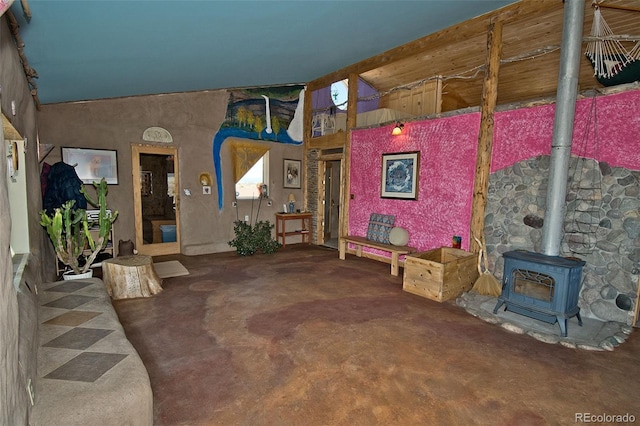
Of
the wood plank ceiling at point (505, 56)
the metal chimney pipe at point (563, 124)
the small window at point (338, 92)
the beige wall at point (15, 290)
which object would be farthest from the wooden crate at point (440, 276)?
the small window at point (338, 92)

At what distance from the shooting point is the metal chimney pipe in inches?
123

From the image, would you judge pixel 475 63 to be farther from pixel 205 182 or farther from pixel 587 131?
pixel 205 182

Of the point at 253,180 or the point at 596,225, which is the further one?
the point at 253,180

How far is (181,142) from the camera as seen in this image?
5.95m

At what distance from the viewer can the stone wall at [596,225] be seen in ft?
10.5

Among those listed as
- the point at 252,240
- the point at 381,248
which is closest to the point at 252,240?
the point at 252,240

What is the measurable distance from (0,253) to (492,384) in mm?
2836

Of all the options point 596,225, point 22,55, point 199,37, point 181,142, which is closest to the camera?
point 22,55

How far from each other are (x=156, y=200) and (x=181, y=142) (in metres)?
2.59

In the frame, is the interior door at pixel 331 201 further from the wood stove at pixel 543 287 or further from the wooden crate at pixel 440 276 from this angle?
the wood stove at pixel 543 287

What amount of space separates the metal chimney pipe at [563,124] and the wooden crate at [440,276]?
964mm

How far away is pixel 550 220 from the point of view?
329 centimetres

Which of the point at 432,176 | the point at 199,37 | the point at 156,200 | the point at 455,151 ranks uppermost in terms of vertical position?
the point at 199,37

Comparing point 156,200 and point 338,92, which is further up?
point 338,92
